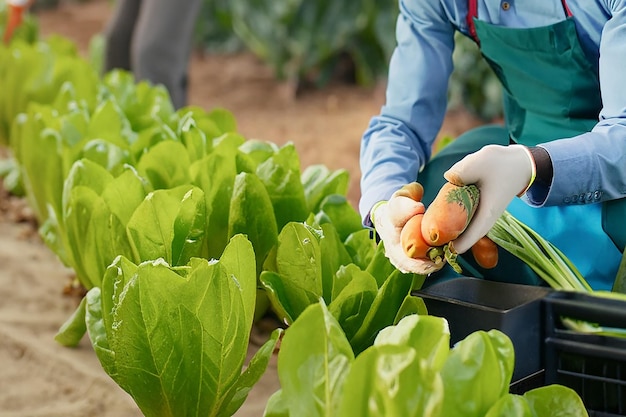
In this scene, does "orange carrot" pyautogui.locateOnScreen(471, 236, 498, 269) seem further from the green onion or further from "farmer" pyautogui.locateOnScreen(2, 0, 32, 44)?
"farmer" pyautogui.locateOnScreen(2, 0, 32, 44)

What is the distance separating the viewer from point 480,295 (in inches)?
54.2

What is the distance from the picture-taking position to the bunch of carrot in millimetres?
1266

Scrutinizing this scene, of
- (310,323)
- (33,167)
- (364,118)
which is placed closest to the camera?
(310,323)

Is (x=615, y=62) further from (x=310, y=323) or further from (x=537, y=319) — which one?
(x=310, y=323)

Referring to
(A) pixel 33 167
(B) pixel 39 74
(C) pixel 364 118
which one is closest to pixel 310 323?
(A) pixel 33 167

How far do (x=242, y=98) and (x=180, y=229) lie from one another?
3.30 meters

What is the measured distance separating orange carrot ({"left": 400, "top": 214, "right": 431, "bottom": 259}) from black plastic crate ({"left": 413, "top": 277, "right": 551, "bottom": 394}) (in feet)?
0.30

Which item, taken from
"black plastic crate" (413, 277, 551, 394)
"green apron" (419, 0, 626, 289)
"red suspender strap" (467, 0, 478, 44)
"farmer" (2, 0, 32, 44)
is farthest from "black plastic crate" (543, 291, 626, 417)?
"farmer" (2, 0, 32, 44)

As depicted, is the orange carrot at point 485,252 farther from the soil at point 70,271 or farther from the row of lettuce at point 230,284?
the soil at point 70,271

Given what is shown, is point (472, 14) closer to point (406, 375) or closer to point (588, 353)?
point (588, 353)

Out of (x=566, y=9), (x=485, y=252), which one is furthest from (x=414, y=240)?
(x=566, y=9)

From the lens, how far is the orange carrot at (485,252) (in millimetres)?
1426

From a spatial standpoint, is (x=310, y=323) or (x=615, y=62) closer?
(x=310, y=323)

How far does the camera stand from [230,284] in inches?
55.8
